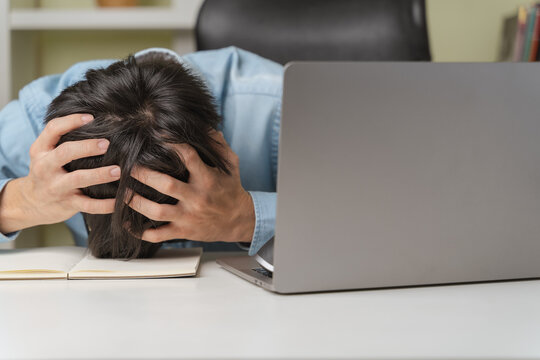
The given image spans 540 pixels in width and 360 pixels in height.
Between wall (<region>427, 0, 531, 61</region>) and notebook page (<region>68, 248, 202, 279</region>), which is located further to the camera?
wall (<region>427, 0, 531, 61</region>)

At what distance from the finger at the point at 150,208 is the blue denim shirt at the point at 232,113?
1.14 ft

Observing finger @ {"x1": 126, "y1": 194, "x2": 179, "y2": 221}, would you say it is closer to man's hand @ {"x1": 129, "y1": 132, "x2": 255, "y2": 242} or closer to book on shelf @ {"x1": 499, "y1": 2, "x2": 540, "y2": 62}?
man's hand @ {"x1": 129, "y1": 132, "x2": 255, "y2": 242}

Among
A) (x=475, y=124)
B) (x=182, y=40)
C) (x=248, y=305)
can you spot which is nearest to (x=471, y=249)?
(x=475, y=124)

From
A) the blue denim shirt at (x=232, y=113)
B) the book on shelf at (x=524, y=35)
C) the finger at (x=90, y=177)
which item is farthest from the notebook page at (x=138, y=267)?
the book on shelf at (x=524, y=35)

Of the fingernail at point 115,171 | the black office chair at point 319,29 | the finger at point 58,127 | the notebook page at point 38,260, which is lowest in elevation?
the notebook page at point 38,260

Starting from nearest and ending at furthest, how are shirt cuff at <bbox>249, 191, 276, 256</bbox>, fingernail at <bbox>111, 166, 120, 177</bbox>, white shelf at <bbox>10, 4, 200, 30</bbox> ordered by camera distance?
fingernail at <bbox>111, 166, 120, 177</bbox> < shirt cuff at <bbox>249, 191, 276, 256</bbox> < white shelf at <bbox>10, 4, 200, 30</bbox>

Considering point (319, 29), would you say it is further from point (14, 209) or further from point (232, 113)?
point (14, 209)

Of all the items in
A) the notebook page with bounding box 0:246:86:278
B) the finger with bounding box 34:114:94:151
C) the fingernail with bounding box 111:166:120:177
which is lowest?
the notebook page with bounding box 0:246:86:278

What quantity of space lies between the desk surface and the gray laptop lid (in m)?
0.04

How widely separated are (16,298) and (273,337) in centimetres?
31

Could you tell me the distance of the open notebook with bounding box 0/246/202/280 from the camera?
0.73m

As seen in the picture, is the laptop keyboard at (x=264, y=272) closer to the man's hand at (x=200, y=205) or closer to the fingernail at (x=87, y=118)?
the man's hand at (x=200, y=205)

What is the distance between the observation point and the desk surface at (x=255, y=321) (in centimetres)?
47

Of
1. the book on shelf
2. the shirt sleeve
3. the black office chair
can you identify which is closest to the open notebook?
the shirt sleeve
